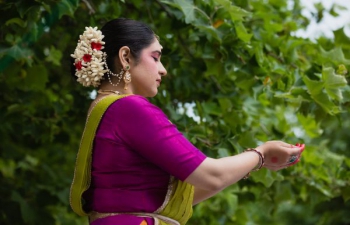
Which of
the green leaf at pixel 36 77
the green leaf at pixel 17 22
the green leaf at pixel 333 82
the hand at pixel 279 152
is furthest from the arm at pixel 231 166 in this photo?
the green leaf at pixel 36 77

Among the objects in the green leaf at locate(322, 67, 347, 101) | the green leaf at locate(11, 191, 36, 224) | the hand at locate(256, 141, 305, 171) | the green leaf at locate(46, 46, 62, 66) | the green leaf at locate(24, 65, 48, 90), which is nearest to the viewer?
Answer: the hand at locate(256, 141, 305, 171)

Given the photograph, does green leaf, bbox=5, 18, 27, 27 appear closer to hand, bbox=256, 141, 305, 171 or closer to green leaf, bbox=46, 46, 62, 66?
green leaf, bbox=46, 46, 62, 66

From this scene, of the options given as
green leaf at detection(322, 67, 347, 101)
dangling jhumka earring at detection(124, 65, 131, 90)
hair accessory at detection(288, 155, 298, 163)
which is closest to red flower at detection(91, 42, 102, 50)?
dangling jhumka earring at detection(124, 65, 131, 90)

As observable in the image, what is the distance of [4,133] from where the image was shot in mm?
4906

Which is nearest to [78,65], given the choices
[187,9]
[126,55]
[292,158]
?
[126,55]

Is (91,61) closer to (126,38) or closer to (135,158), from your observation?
(126,38)

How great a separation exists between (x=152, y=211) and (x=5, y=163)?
3.67m

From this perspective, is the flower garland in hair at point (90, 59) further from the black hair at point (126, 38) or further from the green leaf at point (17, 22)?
the green leaf at point (17, 22)

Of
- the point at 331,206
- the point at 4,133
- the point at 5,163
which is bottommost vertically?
the point at 331,206

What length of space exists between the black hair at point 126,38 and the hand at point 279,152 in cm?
51

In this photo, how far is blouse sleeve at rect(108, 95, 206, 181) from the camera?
6.88 feet

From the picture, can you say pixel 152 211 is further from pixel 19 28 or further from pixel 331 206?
pixel 331 206

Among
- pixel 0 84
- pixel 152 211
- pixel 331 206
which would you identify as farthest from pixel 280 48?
pixel 331 206

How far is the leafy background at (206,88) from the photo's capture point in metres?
3.59
